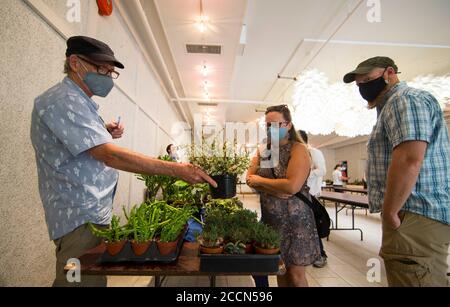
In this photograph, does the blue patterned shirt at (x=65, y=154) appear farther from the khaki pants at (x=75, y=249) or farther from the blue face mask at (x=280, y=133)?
the blue face mask at (x=280, y=133)

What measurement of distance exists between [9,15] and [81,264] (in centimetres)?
132

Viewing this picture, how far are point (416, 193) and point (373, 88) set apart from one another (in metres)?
0.66

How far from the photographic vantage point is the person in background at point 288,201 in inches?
54.2

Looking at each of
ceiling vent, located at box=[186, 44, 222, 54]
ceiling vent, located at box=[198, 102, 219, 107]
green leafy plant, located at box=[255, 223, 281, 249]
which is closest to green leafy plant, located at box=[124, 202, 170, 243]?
green leafy plant, located at box=[255, 223, 281, 249]

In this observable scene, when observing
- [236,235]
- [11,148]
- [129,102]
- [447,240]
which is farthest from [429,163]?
[129,102]

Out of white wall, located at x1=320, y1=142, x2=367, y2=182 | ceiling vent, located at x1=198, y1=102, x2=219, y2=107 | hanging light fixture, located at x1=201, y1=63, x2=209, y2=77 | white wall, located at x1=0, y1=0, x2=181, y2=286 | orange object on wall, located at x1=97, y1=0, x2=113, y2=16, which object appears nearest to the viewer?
white wall, located at x1=0, y1=0, x2=181, y2=286

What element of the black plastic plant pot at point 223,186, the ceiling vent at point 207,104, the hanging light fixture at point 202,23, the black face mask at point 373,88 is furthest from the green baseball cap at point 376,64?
the ceiling vent at point 207,104

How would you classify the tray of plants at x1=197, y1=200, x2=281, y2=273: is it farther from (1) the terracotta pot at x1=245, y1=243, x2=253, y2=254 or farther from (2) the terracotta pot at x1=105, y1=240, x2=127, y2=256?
(2) the terracotta pot at x1=105, y1=240, x2=127, y2=256

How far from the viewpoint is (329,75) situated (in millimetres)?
5910

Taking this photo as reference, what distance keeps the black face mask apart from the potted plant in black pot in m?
0.90

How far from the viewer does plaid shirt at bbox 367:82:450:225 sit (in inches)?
43.1

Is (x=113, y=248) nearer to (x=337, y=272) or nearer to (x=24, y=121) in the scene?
(x=24, y=121)

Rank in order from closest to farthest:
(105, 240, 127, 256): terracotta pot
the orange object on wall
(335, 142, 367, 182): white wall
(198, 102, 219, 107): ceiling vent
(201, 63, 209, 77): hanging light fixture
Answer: (105, 240, 127, 256): terracotta pot < the orange object on wall < (201, 63, 209, 77): hanging light fixture < (198, 102, 219, 107): ceiling vent < (335, 142, 367, 182): white wall
